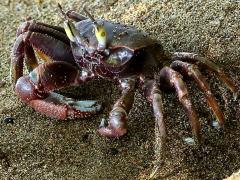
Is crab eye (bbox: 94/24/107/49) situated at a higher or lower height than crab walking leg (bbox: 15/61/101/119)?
higher

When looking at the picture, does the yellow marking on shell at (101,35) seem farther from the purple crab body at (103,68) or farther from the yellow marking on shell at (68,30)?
the yellow marking on shell at (68,30)

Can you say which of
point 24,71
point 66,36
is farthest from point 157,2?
point 24,71

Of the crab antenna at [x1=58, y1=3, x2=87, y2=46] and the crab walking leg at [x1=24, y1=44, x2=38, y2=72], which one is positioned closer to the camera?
the crab antenna at [x1=58, y1=3, x2=87, y2=46]

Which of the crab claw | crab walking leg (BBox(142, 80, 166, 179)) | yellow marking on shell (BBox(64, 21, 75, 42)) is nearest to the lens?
crab walking leg (BBox(142, 80, 166, 179))

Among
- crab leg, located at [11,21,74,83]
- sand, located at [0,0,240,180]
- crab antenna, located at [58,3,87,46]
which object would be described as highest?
crab antenna, located at [58,3,87,46]

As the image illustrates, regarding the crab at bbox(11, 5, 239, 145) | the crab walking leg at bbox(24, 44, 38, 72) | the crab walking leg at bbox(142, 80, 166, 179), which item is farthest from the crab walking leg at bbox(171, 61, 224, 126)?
the crab walking leg at bbox(24, 44, 38, 72)

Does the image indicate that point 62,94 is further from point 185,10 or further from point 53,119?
point 185,10

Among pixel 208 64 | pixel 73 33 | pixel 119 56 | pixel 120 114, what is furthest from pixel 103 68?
pixel 208 64

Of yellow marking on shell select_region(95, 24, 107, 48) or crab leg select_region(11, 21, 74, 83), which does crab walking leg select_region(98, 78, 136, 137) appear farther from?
crab leg select_region(11, 21, 74, 83)

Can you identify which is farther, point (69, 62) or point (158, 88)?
point (69, 62)
